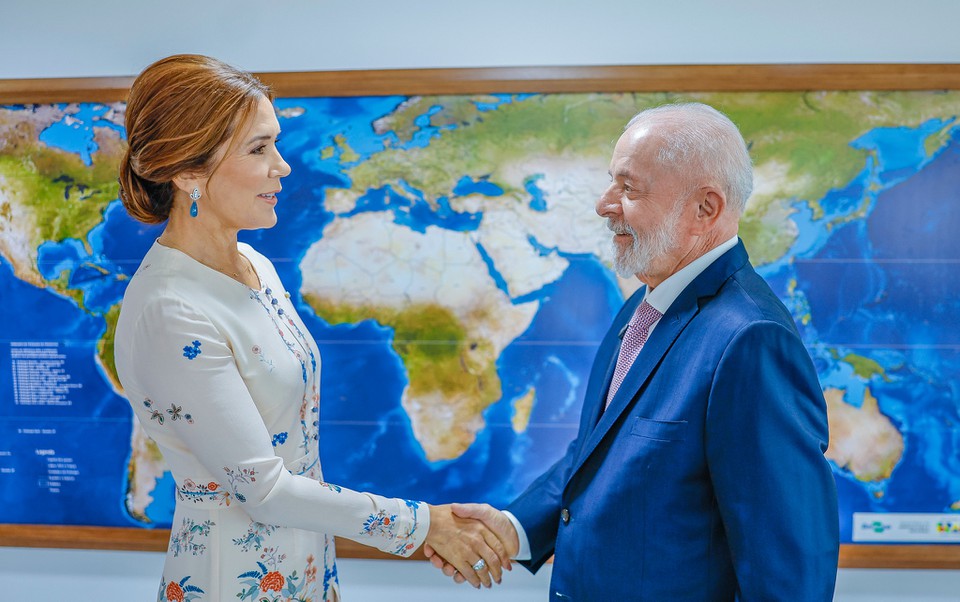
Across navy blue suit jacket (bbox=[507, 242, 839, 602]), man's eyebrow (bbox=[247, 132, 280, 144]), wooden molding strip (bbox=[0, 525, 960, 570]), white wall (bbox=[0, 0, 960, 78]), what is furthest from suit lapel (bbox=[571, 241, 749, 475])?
wooden molding strip (bbox=[0, 525, 960, 570])

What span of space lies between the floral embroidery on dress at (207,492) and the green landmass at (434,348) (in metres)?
0.78

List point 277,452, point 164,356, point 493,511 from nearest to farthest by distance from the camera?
1. point 164,356
2. point 277,452
3. point 493,511

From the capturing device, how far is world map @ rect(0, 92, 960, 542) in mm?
1933

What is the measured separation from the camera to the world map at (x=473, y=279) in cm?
193

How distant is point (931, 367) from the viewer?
1950 mm

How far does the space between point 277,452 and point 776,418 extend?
2.75 ft

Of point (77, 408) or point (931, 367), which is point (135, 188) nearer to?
point (77, 408)

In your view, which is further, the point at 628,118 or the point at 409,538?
the point at 628,118

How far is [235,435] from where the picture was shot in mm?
1227

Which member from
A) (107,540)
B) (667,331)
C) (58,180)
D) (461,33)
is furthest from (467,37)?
(107,540)

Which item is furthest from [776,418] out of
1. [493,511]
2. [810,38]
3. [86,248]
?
[86,248]

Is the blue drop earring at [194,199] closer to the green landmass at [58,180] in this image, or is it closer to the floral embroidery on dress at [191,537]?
the floral embroidery on dress at [191,537]

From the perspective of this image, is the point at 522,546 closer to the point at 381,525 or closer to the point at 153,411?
the point at 381,525

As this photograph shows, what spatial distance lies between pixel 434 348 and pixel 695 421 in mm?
979
